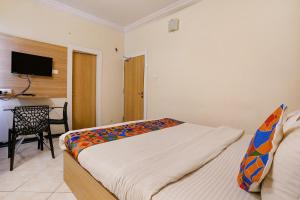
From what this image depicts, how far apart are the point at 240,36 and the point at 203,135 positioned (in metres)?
1.75

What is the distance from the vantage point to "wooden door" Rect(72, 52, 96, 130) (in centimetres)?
361

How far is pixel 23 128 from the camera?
2016 mm

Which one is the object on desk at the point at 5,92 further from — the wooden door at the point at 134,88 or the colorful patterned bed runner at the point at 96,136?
the wooden door at the point at 134,88

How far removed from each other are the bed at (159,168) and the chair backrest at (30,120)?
2.94 feet

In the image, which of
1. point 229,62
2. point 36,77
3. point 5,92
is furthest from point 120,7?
point 5,92

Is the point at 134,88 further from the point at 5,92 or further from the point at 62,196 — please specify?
the point at 62,196

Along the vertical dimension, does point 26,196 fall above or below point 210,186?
below

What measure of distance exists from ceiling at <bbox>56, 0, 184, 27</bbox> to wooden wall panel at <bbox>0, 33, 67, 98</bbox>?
3.27 ft

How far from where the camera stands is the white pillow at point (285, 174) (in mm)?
558

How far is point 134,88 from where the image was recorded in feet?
13.2

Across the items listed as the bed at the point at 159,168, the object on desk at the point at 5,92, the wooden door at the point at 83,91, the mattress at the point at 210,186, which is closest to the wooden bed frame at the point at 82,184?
the bed at the point at 159,168

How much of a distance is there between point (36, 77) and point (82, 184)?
2.63 meters

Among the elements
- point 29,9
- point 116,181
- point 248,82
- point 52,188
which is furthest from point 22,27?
point 248,82

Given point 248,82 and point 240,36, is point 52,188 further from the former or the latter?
point 240,36
